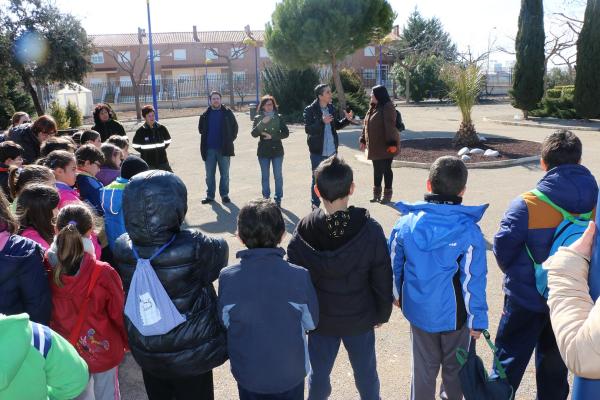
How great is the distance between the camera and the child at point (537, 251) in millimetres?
2811

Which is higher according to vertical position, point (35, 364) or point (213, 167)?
point (35, 364)

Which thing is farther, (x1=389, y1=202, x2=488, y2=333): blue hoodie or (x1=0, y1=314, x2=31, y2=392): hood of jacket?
(x1=389, y1=202, x2=488, y2=333): blue hoodie

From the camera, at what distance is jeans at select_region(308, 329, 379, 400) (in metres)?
2.89

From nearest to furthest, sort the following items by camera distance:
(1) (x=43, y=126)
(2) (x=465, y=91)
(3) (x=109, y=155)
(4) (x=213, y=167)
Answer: (3) (x=109, y=155), (1) (x=43, y=126), (4) (x=213, y=167), (2) (x=465, y=91)

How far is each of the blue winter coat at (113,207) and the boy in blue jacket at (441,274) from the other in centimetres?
229

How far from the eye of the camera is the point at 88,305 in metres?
2.79

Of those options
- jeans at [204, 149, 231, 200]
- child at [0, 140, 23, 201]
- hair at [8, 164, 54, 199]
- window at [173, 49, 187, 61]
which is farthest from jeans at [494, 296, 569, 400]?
window at [173, 49, 187, 61]

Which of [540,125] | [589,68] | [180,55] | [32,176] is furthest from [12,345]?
[180,55]

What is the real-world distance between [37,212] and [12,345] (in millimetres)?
1811

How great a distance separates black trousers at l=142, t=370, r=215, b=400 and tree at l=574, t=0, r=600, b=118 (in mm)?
21394

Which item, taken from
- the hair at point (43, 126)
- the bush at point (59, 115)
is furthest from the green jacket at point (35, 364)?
the bush at point (59, 115)

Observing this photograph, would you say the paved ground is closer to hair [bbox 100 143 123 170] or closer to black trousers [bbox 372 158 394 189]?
black trousers [bbox 372 158 394 189]

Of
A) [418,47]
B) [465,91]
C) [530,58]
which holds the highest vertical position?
[418,47]

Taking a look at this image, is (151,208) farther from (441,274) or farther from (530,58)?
(530,58)
